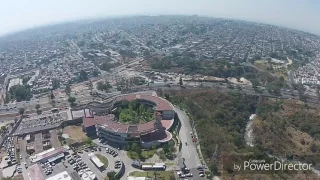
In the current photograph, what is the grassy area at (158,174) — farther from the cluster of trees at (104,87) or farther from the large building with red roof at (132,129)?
the cluster of trees at (104,87)

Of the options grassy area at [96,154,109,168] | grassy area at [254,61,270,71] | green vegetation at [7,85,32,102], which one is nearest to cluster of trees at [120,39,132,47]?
grassy area at [254,61,270,71]

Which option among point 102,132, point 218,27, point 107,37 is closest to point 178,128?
point 102,132

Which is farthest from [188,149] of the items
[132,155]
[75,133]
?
[75,133]

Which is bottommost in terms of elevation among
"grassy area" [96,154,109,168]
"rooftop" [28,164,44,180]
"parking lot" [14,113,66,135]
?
"rooftop" [28,164,44,180]

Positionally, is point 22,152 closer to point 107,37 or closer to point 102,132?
point 102,132

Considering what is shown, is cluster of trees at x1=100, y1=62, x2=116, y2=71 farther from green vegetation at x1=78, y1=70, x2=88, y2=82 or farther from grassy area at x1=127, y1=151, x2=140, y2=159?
grassy area at x1=127, y1=151, x2=140, y2=159
